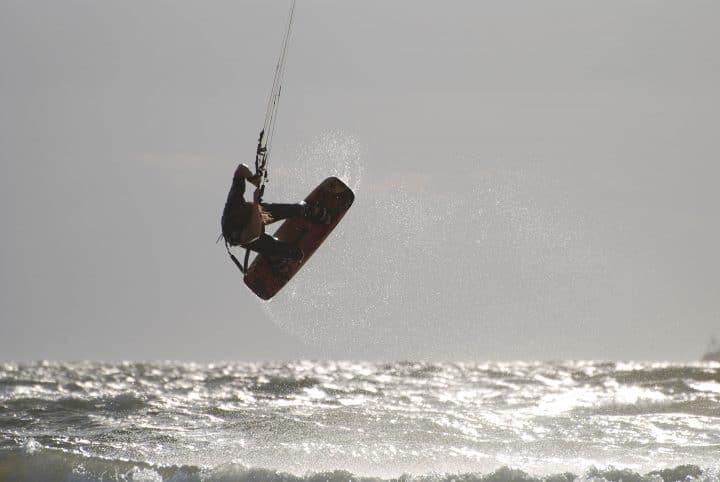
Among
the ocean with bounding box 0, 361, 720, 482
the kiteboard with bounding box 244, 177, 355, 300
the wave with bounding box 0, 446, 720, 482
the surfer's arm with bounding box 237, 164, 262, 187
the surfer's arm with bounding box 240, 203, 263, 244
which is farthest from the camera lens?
the kiteboard with bounding box 244, 177, 355, 300

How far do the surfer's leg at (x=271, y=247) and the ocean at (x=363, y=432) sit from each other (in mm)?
2274

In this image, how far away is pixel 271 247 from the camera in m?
10.4

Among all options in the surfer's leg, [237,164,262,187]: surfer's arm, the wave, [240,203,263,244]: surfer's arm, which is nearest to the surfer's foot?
the surfer's leg

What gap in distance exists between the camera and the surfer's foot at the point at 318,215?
11844 mm

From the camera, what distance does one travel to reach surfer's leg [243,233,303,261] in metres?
10.3

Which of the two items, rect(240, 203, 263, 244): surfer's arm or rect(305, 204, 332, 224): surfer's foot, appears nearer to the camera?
rect(240, 203, 263, 244): surfer's arm

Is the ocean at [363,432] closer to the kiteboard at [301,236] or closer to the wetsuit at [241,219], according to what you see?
the kiteboard at [301,236]

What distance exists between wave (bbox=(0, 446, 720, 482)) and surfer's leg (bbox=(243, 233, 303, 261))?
227 centimetres

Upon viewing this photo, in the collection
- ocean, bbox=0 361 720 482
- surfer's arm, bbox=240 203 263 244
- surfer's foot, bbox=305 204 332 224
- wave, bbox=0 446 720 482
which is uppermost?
surfer's foot, bbox=305 204 332 224

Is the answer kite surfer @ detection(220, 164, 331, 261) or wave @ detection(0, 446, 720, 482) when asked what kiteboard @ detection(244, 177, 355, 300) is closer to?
kite surfer @ detection(220, 164, 331, 261)

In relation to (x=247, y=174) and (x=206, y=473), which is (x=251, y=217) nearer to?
(x=247, y=174)

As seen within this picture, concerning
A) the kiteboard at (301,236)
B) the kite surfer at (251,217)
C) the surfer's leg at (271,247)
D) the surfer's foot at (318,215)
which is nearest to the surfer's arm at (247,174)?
the kite surfer at (251,217)

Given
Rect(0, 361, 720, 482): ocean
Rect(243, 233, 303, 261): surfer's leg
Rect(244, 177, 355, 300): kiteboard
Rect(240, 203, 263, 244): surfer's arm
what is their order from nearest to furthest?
Rect(240, 203, 263, 244): surfer's arm, Rect(243, 233, 303, 261): surfer's leg, Rect(0, 361, 720, 482): ocean, Rect(244, 177, 355, 300): kiteboard

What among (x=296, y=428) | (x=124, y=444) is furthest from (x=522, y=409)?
(x=124, y=444)
